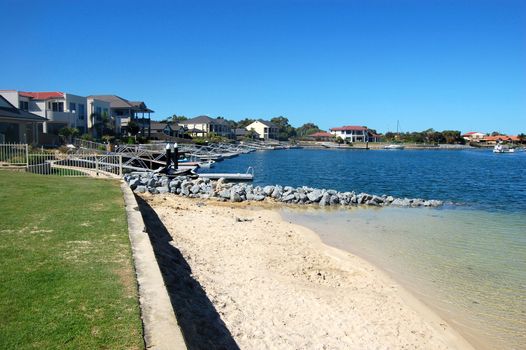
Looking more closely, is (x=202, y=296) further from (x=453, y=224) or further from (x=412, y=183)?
(x=412, y=183)

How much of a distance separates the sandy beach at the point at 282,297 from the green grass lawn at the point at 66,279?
119 centimetres

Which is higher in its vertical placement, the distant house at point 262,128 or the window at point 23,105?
the distant house at point 262,128

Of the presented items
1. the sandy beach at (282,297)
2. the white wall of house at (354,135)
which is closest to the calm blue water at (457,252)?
the sandy beach at (282,297)

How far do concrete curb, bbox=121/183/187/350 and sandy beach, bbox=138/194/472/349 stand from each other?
2.18 ft

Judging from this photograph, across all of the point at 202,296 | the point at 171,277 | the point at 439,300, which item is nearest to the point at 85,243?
the point at 171,277

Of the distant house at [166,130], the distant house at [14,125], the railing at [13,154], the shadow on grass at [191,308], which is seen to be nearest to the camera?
the shadow on grass at [191,308]

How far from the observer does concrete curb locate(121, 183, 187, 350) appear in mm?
5004

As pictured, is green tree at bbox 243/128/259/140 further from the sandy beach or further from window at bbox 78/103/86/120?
the sandy beach

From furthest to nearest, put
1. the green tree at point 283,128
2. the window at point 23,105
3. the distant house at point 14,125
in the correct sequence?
the green tree at point 283,128 < the window at point 23,105 < the distant house at point 14,125

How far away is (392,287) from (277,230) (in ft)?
21.6

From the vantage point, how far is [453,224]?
821 inches

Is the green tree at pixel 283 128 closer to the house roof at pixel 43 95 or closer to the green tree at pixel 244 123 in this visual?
the green tree at pixel 244 123

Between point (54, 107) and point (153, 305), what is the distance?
183 ft

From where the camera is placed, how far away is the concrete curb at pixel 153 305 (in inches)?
197
